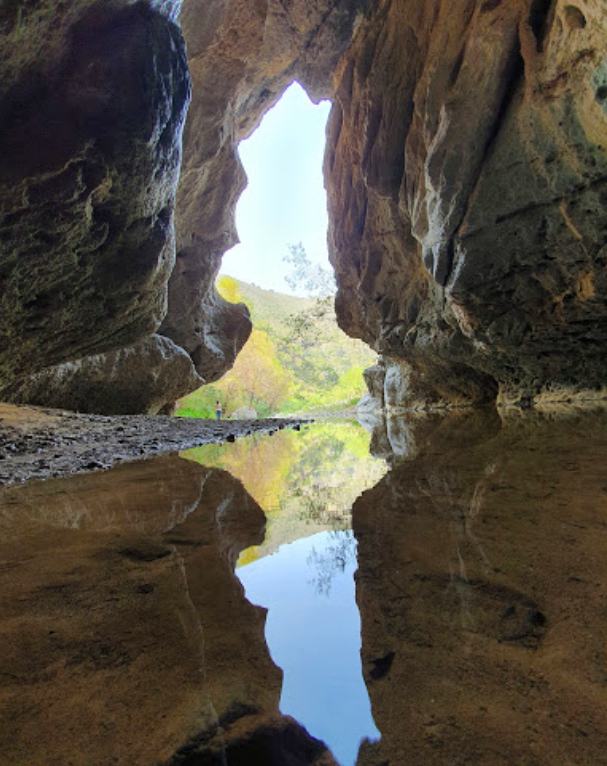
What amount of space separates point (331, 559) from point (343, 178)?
15031 millimetres

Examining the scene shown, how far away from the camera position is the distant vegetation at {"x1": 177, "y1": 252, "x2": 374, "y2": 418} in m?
30.4

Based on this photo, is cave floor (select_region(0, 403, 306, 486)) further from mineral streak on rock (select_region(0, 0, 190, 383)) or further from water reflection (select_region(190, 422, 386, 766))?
water reflection (select_region(190, 422, 386, 766))

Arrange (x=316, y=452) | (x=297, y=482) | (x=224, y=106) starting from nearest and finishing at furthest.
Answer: (x=297, y=482), (x=316, y=452), (x=224, y=106)

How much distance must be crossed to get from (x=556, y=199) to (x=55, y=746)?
805cm

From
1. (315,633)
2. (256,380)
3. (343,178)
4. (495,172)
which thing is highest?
(343,178)

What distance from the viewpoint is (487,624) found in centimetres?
125

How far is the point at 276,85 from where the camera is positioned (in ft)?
48.8

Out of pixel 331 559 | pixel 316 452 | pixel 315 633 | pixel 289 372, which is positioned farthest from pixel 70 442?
A: pixel 289 372

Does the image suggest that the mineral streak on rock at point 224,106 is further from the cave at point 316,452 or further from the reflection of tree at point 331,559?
the reflection of tree at point 331,559

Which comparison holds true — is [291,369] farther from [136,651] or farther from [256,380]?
[136,651]

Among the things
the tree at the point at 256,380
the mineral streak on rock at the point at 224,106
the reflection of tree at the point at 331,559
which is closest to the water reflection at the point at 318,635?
the reflection of tree at the point at 331,559

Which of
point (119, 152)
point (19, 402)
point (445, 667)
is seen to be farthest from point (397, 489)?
point (19, 402)

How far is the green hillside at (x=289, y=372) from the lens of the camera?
30.6 m

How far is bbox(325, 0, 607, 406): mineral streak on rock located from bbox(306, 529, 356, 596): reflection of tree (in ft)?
19.9
